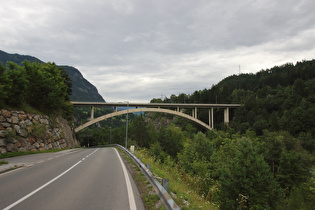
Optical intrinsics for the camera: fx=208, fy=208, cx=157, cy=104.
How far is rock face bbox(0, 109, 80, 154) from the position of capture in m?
18.9

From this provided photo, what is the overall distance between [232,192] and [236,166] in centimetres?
268

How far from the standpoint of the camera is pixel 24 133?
862 inches

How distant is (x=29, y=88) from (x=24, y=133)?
8.31 m

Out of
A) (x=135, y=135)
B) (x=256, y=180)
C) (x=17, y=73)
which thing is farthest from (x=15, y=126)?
(x=135, y=135)

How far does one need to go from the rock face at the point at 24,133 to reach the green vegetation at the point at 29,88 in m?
1.32

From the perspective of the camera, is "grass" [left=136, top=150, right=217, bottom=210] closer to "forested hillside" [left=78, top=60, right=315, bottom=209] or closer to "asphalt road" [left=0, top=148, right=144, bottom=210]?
"forested hillside" [left=78, top=60, right=315, bottom=209]

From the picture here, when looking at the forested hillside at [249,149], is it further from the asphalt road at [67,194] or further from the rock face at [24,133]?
the rock face at [24,133]

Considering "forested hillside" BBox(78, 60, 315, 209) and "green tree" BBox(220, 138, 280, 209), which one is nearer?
"green tree" BBox(220, 138, 280, 209)

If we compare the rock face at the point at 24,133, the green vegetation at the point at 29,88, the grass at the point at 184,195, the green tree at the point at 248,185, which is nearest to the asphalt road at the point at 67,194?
the grass at the point at 184,195

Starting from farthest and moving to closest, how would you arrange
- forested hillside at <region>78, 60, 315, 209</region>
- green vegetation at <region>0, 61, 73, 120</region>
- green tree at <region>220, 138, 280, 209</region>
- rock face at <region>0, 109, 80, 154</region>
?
green vegetation at <region>0, 61, 73, 120</region> → forested hillside at <region>78, 60, 315, 209</region> → rock face at <region>0, 109, 80, 154</region> → green tree at <region>220, 138, 280, 209</region>

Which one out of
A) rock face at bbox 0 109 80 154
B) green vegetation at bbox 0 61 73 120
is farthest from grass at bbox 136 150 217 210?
green vegetation at bbox 0 61 73 120

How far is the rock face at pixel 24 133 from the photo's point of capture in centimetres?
1886

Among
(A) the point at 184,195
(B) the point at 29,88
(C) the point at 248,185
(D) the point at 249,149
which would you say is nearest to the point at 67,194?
(A) the point at 184,195

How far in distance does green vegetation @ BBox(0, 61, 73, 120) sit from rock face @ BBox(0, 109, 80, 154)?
1.32m
